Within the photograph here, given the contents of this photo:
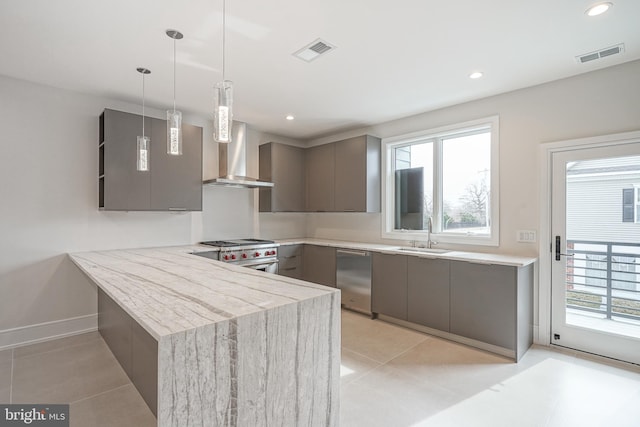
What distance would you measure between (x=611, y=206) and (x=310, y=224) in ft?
13.0

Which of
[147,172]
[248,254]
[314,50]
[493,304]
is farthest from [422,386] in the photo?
[147,172]

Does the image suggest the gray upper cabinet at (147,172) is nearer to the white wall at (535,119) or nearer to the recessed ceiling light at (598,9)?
the white wall at (535,119)

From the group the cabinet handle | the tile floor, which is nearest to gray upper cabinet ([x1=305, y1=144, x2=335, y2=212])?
the cabinet handle

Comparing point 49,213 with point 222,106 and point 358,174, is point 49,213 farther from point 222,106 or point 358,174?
point 358,174

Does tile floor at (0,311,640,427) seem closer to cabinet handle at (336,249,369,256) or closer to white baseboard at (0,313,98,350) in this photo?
white baseboard at (0,313,98,350)

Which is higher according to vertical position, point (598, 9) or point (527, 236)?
point (598, 9)

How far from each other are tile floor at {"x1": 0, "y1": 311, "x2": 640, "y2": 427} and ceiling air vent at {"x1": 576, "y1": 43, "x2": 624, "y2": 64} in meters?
2.57

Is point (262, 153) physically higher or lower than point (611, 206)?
higher

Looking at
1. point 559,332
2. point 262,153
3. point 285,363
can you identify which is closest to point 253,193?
point 262,153

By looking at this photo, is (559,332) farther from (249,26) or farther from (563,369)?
(249,26)

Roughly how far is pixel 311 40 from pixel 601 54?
2.34 m

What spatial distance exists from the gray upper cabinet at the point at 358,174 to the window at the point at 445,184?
18 cm

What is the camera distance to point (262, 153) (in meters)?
4.88

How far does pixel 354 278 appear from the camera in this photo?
13.4ft
